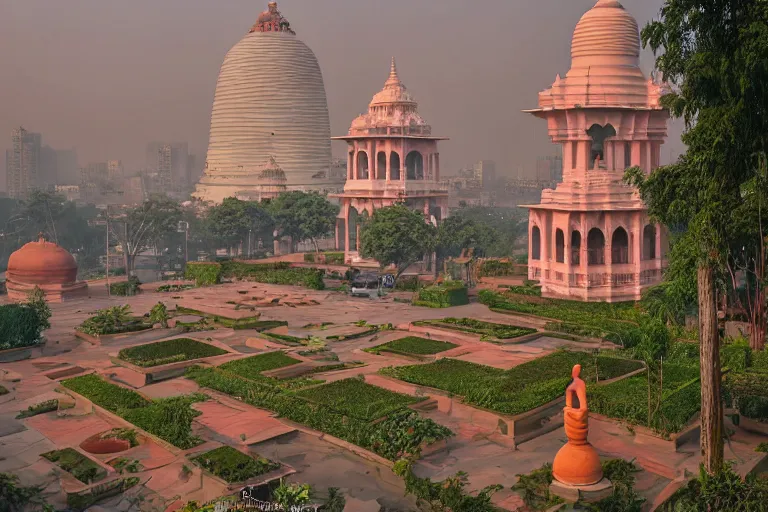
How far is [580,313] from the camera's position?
103 feet

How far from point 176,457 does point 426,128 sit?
3964 centimetres

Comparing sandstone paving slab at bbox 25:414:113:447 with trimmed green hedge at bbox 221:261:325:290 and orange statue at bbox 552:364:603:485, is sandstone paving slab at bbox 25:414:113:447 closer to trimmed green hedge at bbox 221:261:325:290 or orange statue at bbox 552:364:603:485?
orange statue at bbox 552:364:603:485

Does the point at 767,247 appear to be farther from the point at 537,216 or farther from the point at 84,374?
the point at 84,374

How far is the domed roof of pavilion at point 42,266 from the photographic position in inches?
1575

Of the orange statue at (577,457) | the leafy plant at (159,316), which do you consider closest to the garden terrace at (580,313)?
the leafy plant at (159,316)

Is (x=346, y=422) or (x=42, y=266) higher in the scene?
(x=42, y=266)

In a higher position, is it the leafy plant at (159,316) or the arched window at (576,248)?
the arched window at (576,248)

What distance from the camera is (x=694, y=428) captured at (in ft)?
58.9

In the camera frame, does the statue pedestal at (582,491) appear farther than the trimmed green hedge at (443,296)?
No

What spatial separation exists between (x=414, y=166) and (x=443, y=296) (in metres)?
21.5

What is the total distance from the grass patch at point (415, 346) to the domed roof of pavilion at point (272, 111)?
55112 millimetres

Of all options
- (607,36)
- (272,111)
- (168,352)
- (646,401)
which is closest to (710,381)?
(646,401)

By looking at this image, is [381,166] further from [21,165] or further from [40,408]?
[21,165]

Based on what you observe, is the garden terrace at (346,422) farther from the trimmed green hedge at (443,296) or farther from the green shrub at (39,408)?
the trimmed green hedge at (443,296)
